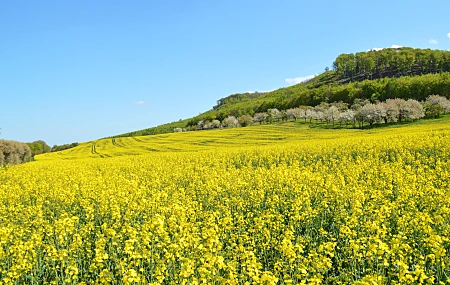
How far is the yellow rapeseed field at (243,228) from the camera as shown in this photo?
536 cm

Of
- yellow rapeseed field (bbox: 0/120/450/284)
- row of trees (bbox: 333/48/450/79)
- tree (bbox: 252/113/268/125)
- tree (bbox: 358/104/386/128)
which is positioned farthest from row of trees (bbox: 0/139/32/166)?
row of trees (bbox: 333/48/450/79)

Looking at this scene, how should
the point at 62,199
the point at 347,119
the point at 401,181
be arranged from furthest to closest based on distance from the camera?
the point at 347,119
the point at 62,199
the point at 401,181

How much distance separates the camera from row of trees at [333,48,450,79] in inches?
5305

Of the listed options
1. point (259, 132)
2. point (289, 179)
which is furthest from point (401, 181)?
point (259, 132)

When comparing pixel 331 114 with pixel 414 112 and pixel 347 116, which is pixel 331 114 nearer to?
pixel 347 116

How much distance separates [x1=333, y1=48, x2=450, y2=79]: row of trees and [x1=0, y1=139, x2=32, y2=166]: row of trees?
128m

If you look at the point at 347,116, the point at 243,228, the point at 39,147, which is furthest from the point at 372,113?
the point at 39,147

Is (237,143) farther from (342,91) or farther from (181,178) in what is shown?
(342,91)

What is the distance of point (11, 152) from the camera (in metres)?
56.6

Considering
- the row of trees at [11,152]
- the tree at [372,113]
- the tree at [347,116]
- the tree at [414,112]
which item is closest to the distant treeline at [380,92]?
the tree at [414,112]

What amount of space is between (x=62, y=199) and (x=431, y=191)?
13157mm

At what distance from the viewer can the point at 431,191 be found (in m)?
10.5

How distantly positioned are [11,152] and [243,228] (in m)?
60.3

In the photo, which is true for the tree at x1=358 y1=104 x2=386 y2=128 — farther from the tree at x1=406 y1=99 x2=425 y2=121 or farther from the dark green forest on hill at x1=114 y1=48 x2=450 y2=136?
the dark green forest on hill at x1=114 y1=48 x2=450 y2=136
